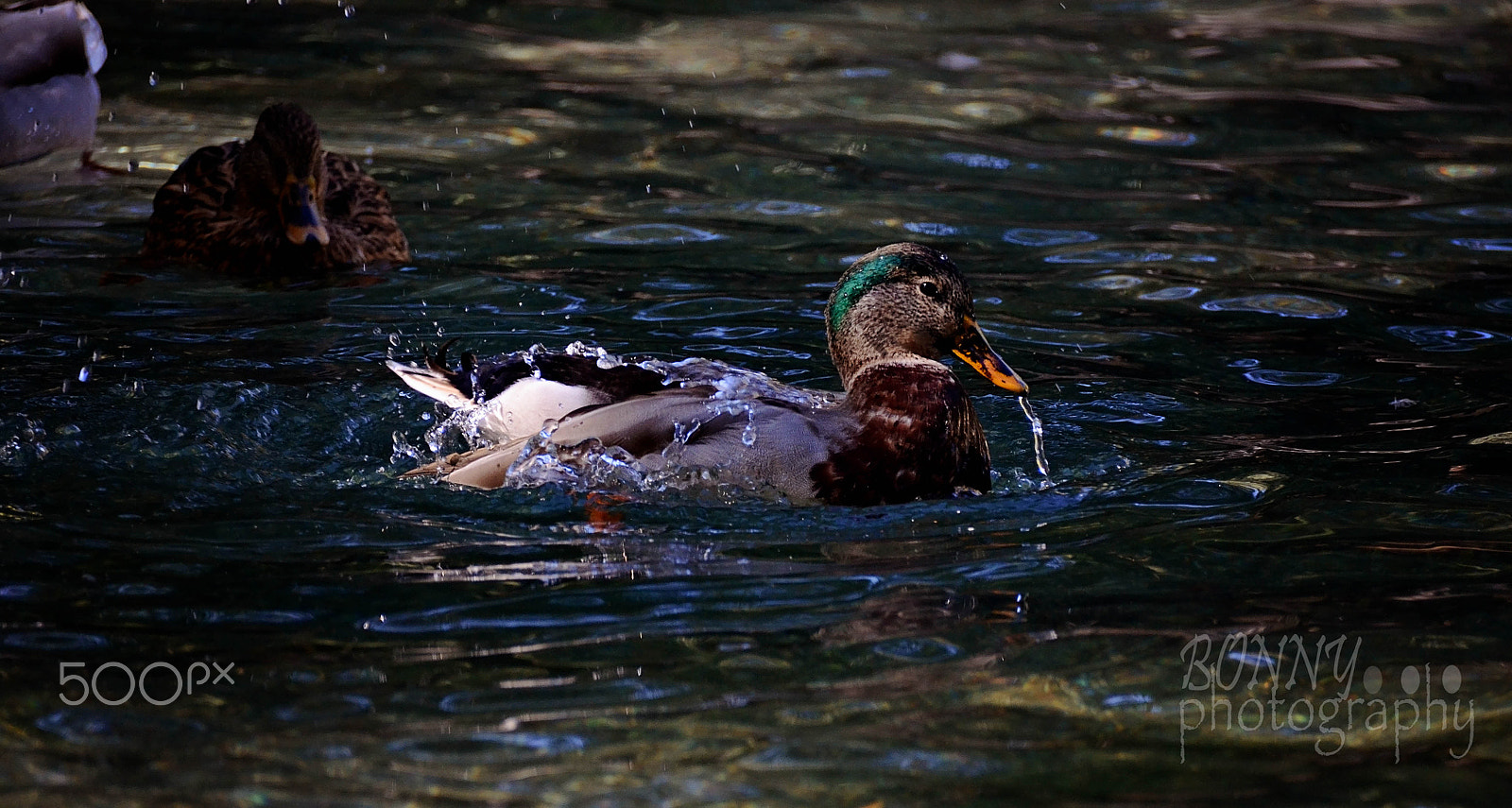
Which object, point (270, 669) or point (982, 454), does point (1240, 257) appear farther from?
point (270, 669)

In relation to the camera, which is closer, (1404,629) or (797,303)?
(1404,629)

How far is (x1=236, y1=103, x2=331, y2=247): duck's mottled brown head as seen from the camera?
27.1 ft

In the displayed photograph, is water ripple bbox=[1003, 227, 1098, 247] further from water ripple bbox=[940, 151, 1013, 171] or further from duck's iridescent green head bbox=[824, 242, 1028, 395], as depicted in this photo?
duck's iridescent green head bbox=[824, 242, 1028, 395]

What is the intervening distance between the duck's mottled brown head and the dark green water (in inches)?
13.6

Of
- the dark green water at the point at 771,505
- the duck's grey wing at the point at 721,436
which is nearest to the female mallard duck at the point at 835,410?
the duck's grey wing at the point at 721,436

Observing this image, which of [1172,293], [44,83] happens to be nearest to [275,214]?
[44,83]

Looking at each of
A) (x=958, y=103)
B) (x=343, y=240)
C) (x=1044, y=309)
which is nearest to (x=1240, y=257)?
(x=1044, y=309)

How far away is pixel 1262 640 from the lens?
4.55 m

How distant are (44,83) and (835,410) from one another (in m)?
6.18

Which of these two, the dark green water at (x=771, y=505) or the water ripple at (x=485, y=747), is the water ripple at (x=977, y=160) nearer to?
the dark green water at (x=771, y=505)

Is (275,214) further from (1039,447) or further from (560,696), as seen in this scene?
(560,696)

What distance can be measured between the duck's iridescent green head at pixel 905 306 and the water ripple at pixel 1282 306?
97.7 inches

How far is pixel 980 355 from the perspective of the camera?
6.02 metres

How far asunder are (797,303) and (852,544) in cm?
297
